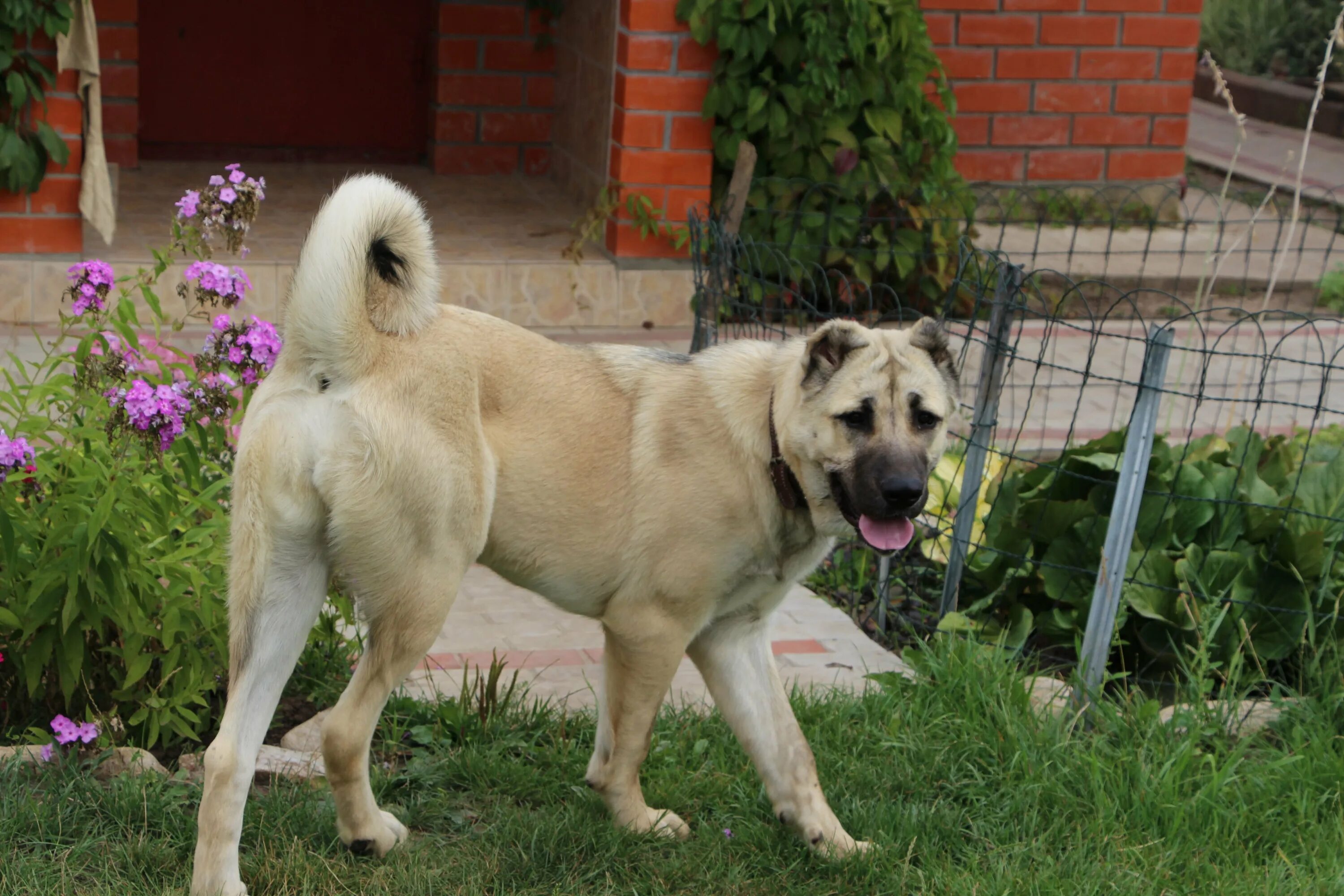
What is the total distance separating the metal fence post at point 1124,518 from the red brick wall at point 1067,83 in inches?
239

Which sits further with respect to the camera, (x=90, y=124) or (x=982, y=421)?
(x=90, y=124)

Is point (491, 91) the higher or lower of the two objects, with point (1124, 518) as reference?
higher

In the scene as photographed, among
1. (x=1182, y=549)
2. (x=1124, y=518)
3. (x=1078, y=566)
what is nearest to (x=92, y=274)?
(x=1124, y=518)

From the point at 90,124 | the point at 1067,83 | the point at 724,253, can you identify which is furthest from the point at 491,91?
the point at 724,253

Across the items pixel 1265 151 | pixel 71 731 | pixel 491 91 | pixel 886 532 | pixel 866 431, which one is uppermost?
pixel 866 431

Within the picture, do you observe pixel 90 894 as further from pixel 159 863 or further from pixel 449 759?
pixel 449 759

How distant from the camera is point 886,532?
3.48m

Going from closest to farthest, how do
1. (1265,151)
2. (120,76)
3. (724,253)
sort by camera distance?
(724,253), (120,76), (1265,151)

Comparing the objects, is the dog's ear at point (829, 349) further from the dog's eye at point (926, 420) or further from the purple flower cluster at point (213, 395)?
the purple flower cluster at point (213, 395)

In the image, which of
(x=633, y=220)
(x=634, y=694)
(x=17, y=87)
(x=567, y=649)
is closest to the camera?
(x=634, y=694)

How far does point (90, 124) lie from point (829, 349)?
5536 millimetres

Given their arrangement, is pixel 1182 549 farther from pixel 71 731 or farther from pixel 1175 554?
pixel 71 731

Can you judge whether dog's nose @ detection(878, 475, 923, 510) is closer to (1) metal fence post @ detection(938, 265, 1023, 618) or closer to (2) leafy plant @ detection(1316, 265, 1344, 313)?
(1) metal fence post @ detection(938, 265, 1023, 618)

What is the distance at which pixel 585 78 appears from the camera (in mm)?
9508
